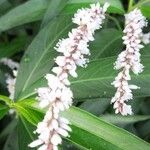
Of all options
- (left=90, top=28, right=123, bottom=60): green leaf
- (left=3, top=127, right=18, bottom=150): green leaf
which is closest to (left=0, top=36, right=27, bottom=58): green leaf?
(left=3, top=127, right=18, bottom=150): green leaf

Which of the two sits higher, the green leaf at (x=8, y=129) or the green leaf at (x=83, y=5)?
the green leaf at (x=83, y=5)

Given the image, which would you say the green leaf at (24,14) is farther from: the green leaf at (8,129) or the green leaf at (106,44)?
the green leaf at (8,129)

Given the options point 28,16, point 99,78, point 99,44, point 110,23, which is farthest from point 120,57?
point 110,23

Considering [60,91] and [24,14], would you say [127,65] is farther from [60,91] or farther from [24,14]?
[24,14]

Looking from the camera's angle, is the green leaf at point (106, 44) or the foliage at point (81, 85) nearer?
the foliage at point (81, 85)

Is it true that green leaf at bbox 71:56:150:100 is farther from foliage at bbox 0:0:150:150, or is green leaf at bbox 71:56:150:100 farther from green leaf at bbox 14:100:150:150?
green leaf at bbox 14:100:150:150

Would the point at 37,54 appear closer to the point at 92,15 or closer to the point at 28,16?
the point at 28,16

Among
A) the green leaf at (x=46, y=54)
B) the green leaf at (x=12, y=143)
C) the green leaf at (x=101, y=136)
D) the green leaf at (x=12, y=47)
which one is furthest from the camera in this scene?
the green leaf at (x=12, y=47)

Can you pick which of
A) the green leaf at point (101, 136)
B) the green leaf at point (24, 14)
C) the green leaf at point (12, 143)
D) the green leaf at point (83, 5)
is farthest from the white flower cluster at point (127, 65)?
the green leaf at point (12, 143)
